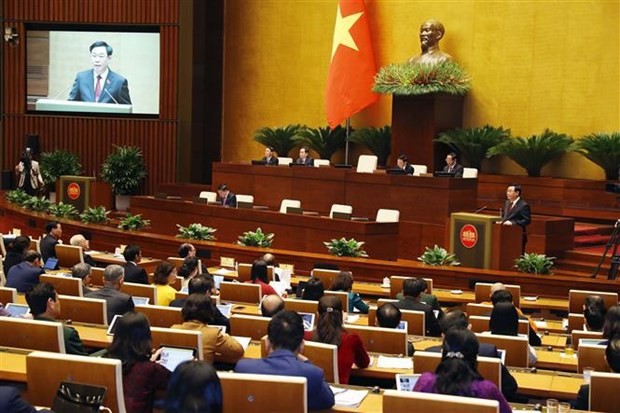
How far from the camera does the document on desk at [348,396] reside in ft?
16.2

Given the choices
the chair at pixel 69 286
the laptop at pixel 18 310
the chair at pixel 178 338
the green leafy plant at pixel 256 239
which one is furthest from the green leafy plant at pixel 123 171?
the chair at pixel 178 338

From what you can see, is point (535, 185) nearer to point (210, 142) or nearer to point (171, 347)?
point (210, 142)

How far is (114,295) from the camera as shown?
7207 mm

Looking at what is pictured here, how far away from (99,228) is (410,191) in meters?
4.42

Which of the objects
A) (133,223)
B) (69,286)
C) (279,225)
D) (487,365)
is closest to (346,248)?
(279,225)

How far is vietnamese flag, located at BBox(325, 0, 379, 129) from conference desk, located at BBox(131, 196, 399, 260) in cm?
360

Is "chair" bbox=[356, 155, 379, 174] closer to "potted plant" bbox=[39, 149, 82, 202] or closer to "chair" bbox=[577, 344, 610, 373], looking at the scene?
"potted plant" bbox=[39, 149, 82, 202]

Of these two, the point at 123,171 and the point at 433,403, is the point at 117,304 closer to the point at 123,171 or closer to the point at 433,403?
the point at 433,403

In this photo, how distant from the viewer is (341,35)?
1750 centimetres

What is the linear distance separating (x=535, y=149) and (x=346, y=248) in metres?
A: 4.64

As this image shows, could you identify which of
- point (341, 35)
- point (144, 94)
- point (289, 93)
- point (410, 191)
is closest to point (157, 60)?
point (144, 94)

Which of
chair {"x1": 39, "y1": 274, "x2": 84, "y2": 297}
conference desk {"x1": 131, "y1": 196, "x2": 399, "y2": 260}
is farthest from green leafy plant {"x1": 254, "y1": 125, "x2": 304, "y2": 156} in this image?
chair {"x1": 39, "y1": 274, "x2": 84, "y2": 297}

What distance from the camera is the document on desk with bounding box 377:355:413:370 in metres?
6.00

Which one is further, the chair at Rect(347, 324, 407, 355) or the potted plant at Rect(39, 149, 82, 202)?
the potted plant at Rect(39, 149, 82, 202)
